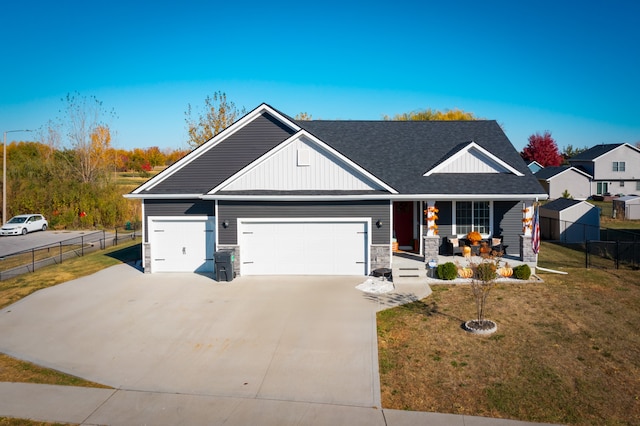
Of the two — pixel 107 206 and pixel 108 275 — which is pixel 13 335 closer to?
pixel 108 275

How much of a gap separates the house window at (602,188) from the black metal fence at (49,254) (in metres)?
49.6

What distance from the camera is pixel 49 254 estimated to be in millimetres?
26125

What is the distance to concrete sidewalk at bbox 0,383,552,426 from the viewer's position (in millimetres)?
8148

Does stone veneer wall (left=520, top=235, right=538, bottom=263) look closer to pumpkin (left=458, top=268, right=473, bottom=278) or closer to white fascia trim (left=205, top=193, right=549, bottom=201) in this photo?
white fascia trim (left=205, top=193, right=549, bottom=201)

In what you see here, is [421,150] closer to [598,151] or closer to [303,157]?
[303,157]

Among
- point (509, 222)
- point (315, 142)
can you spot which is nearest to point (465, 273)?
point (509, 222)

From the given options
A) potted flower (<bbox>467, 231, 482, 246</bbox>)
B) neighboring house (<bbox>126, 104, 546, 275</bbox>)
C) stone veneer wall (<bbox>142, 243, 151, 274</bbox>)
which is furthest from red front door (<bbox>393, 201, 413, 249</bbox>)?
stone veneer wall (<bbox>142, 243, 151, 274</bbox>)

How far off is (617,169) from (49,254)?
185 ft

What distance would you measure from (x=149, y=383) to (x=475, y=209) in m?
15.7

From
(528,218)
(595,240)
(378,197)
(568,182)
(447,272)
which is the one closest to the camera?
(447,272)

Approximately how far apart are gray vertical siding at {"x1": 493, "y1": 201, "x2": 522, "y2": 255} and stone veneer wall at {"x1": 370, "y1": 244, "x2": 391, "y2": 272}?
18.6 feet

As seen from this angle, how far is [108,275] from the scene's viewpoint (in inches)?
763

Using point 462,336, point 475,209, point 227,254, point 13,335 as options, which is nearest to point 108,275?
point 227,254

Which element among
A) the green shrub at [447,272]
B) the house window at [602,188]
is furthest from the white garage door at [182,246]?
the house window at [602,188]
